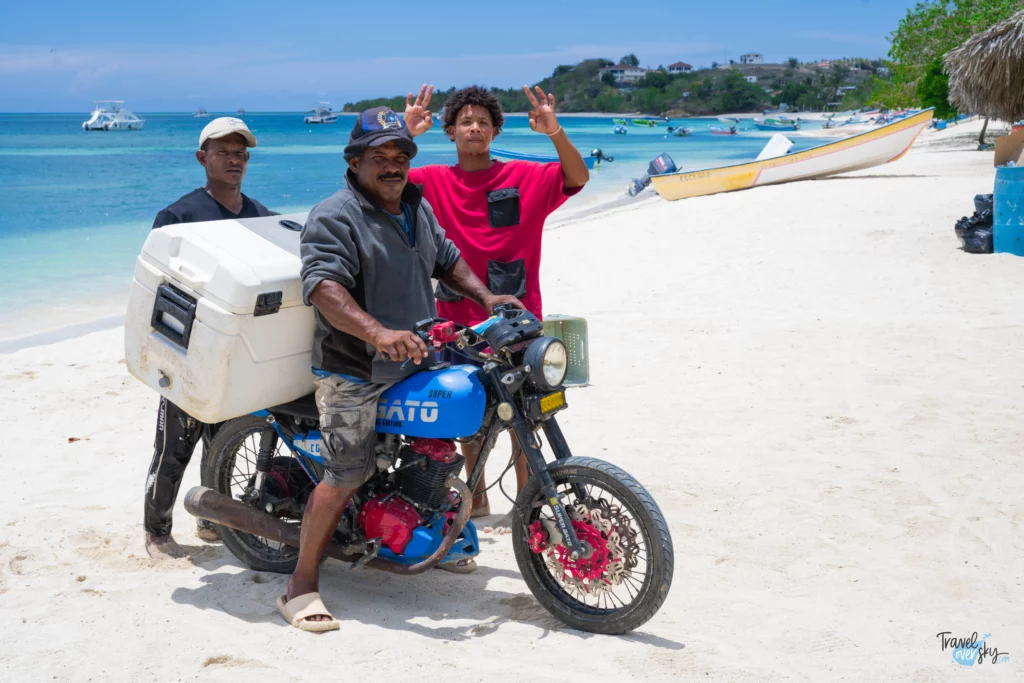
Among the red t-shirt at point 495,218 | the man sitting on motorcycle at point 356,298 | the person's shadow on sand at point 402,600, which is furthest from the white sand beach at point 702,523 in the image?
the red t-shirt at point 495,218

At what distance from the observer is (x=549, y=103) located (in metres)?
4.25

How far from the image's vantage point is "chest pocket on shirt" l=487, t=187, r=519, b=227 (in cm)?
421

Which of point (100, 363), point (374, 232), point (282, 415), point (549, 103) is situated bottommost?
point (100, 363)

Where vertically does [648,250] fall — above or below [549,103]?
below

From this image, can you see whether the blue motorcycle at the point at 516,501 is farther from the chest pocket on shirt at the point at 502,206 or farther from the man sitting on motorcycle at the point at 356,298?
the chest pocket on shirt at the point at 502,206

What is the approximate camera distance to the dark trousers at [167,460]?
3996 mm

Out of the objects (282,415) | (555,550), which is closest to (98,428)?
(282,415)

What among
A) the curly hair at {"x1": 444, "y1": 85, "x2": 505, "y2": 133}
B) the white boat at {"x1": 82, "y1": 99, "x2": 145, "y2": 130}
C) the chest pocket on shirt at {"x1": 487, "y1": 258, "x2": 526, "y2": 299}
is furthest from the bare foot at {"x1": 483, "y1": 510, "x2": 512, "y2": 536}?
the white boat at {"x1": 82, "y1": 99, "x2": 145, "y2": 130}

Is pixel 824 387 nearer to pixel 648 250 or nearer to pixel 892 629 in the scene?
pixel 892 629

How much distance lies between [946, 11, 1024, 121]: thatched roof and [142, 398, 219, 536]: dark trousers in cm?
1517

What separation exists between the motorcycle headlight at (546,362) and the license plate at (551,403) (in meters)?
0.04

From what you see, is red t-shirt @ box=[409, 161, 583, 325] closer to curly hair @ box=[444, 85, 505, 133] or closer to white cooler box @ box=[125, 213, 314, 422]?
curly hair @ box=[444, 85, 505, 133]

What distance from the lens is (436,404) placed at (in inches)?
126

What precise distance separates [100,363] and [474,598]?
16.8 feet
